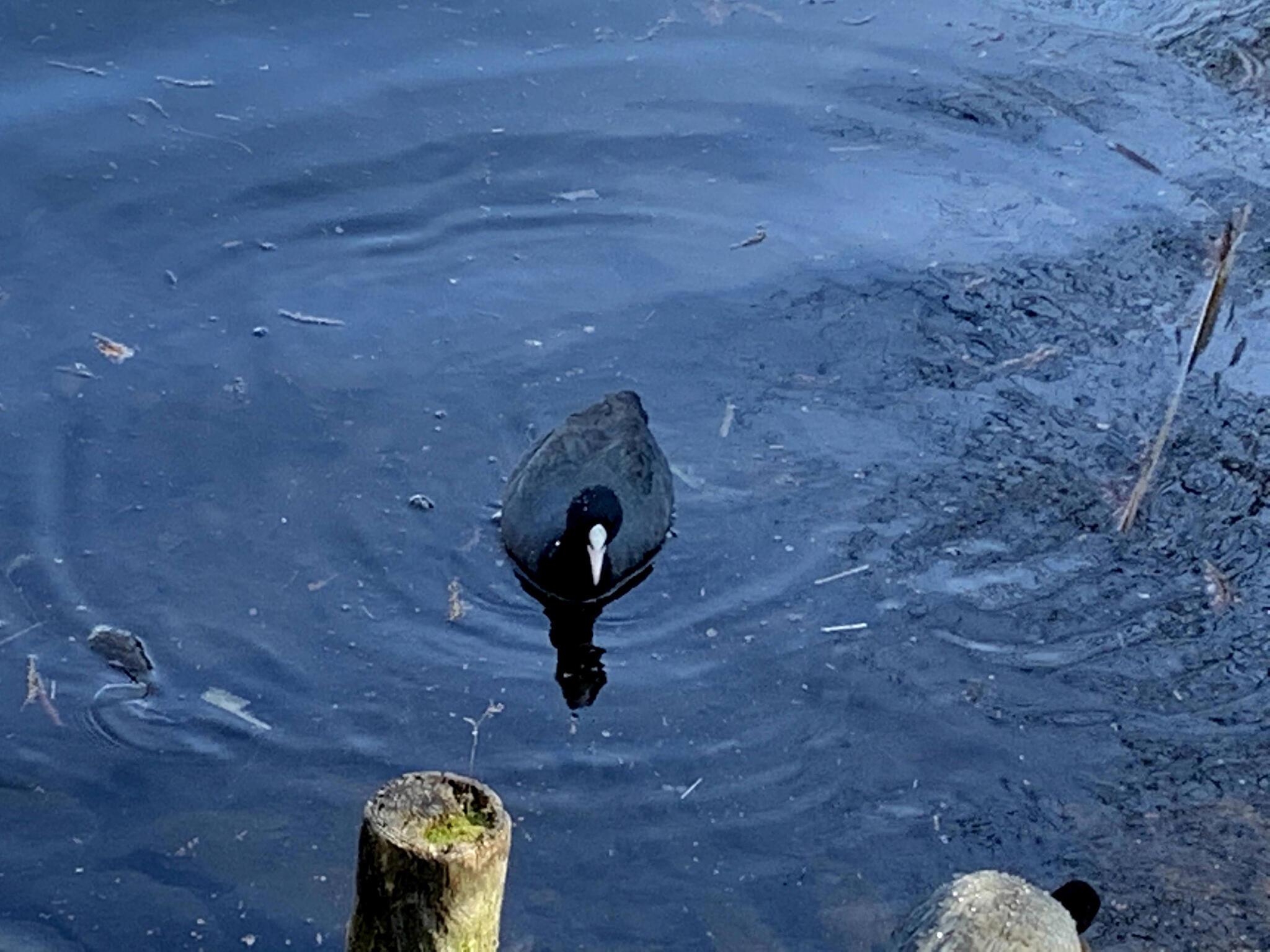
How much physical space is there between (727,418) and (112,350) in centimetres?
300

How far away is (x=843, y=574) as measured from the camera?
7066mm

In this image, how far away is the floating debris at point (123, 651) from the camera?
244 inches

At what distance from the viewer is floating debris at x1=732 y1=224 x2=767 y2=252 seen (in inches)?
359

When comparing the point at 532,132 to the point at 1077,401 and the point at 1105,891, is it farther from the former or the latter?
the point at 1105,891

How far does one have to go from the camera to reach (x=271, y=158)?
9328mm

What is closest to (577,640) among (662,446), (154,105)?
(662,446)

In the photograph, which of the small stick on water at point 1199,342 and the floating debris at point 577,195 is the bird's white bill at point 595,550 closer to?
the small stick on water at point 1199,342

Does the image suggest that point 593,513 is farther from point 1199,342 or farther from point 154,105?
point 154,105

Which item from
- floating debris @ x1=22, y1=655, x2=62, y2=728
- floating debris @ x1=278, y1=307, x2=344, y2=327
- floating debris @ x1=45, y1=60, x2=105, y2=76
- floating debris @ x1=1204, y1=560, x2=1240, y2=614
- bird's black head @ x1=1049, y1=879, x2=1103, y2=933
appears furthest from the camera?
floating debris @ x1=45, y1=60, x2=105, y2=76

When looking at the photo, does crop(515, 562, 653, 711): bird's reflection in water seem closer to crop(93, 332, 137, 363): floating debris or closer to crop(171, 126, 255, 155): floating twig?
crop(93, 332, 137, 363): floating debris

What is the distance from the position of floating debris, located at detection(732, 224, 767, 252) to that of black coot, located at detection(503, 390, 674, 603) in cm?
193

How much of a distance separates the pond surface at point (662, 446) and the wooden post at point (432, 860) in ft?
5.19

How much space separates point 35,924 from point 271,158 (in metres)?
5.26

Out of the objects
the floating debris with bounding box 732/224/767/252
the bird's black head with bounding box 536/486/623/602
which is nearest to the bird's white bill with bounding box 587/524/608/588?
the bird's black head with bounding box 536/486/623/602
